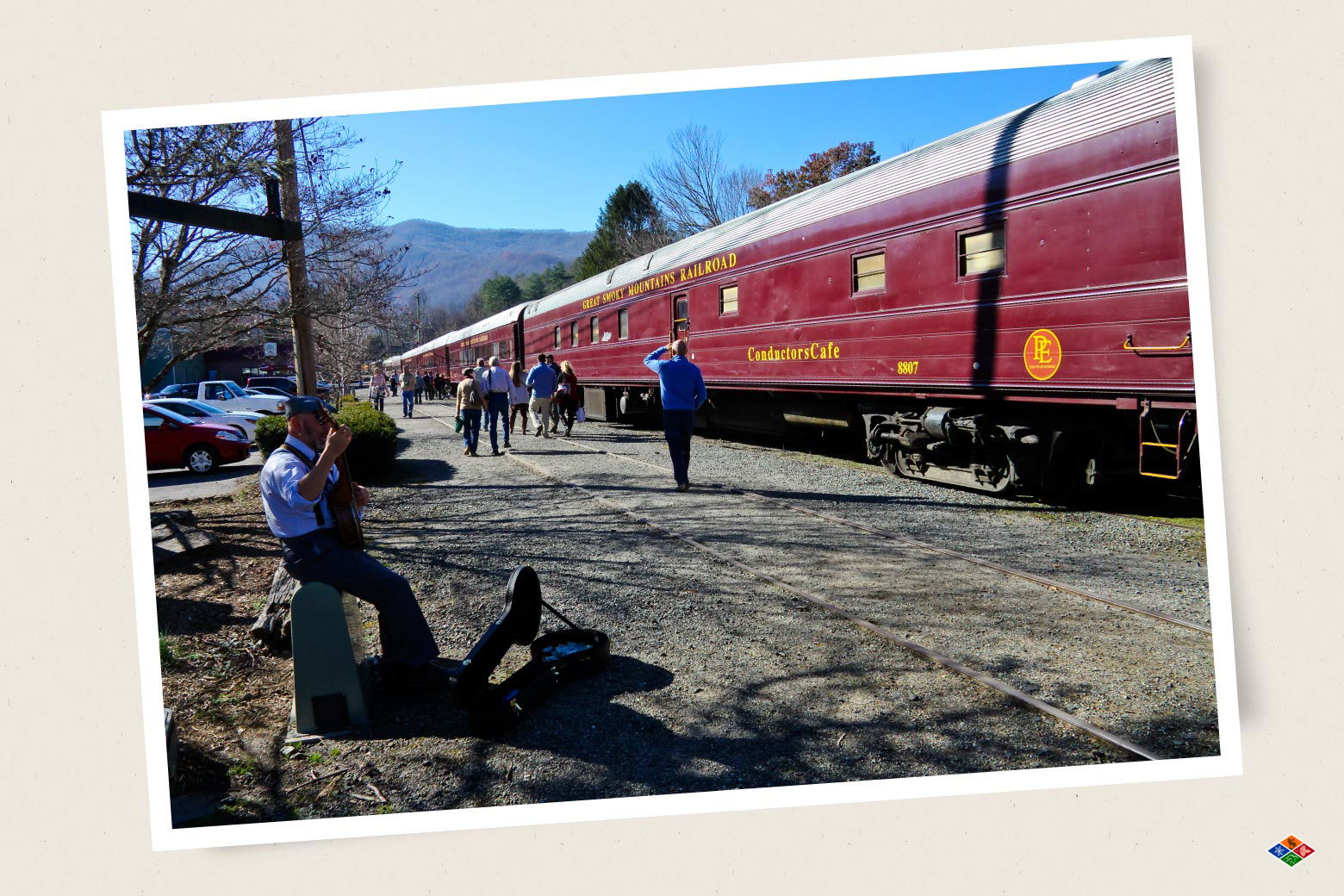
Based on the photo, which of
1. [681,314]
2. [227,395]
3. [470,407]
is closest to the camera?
[470,407]

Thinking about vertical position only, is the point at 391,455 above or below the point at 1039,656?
above

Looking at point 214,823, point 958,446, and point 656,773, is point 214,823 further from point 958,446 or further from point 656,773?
point 958,446

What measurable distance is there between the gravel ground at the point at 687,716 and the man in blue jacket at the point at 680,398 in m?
3.38

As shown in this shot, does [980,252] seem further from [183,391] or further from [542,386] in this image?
[183,391]

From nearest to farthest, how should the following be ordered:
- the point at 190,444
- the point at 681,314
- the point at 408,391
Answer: the point at 190,444 → the point at 681,314 → the point at 408,391

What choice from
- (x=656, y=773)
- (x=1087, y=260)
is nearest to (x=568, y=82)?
(x=656, y=773)

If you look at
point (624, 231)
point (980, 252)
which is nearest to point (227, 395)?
point (980, 252)

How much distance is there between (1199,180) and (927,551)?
4492mm

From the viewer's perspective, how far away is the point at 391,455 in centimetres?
1300

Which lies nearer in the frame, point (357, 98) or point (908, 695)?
point (357, 98)

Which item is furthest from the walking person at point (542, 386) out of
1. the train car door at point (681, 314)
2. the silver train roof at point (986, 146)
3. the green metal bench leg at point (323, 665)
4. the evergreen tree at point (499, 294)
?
the evergreen tree at point (499, 294)

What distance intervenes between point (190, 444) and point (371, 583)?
44.1 ft

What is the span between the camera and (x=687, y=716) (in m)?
3.98

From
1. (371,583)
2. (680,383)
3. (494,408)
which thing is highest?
(494,408)
